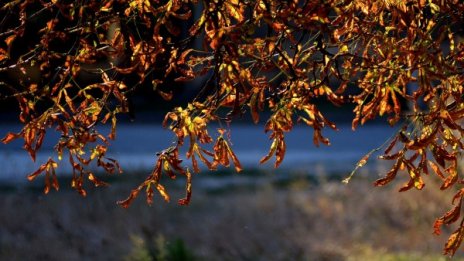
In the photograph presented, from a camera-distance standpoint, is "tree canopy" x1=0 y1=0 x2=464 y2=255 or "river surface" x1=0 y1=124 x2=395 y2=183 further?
"river surface" x1=0 y1=124 x2=395 y2=183

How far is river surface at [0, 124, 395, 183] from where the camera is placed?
12.3 meters

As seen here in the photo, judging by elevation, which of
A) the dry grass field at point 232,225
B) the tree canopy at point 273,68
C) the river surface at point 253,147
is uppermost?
the tree canopy at point 273,68

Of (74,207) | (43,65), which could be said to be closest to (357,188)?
(74,207)

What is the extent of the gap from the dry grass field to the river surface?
7.07 ft

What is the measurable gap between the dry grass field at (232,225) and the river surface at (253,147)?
2.15m

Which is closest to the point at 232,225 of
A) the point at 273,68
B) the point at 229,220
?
the point at 229,220

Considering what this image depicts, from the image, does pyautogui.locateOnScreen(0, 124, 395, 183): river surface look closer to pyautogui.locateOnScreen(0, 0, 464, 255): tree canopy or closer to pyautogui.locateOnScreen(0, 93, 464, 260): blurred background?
pyautogui.locateOnScreen(0, 93, 464, 260): blurred background

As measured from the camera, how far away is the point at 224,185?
10562mm

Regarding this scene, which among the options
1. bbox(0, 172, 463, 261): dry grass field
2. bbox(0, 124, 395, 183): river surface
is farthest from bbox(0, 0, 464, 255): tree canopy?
bbox(0, 124, 395, 183): river surface

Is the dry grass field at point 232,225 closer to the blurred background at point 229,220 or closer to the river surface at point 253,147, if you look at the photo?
the blurred background at point 229,220

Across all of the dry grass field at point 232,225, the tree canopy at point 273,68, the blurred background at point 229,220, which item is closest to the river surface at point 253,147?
the blurred background at point 229,220

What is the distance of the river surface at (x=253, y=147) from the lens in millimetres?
12305

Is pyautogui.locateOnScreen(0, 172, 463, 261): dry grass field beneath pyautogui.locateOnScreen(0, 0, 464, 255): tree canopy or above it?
beneath

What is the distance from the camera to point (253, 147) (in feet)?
49.3
